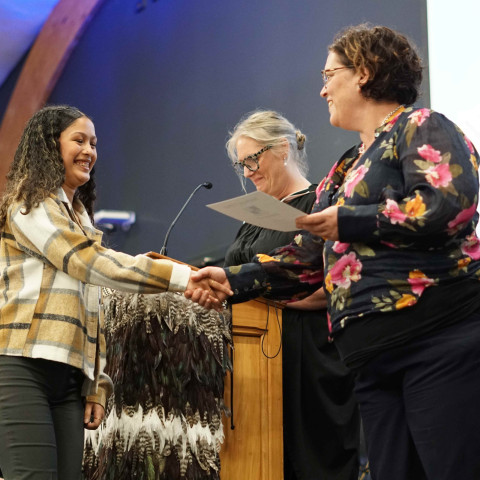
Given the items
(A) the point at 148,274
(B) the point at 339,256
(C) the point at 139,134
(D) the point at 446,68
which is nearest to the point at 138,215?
(C) the point at 139,134

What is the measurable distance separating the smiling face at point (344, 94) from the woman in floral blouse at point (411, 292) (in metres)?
0.14

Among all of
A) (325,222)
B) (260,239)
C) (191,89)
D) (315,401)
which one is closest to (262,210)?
(325,222)

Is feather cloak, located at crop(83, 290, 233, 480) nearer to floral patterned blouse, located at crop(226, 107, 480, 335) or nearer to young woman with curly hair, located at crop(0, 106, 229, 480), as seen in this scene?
young woman with curly hair, located at crop(0, 106, 229, 480)

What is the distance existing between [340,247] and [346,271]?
0.23ft

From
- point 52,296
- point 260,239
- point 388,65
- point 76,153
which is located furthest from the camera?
point 260,239

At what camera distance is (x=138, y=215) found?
17.1 ft

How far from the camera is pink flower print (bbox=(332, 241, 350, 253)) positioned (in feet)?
5.13

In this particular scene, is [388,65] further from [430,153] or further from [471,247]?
[471,247]

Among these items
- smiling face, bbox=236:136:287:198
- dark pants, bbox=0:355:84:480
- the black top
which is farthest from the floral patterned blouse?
smiling face, bbox=236:136:287:198

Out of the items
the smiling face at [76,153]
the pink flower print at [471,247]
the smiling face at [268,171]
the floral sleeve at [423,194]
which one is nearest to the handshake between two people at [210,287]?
the smiling face at [76,153]

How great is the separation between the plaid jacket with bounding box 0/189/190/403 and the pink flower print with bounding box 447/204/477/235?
808mm

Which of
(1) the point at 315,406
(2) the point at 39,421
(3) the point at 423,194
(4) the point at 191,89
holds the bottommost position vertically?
(1) the point at 315,406

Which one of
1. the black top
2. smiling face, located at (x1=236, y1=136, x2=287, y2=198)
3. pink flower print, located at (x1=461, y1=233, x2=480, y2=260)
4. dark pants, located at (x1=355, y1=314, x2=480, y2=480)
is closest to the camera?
dark pants, located at (x1=355, y1=314, x2=480, y2=480)

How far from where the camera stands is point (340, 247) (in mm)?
1581
